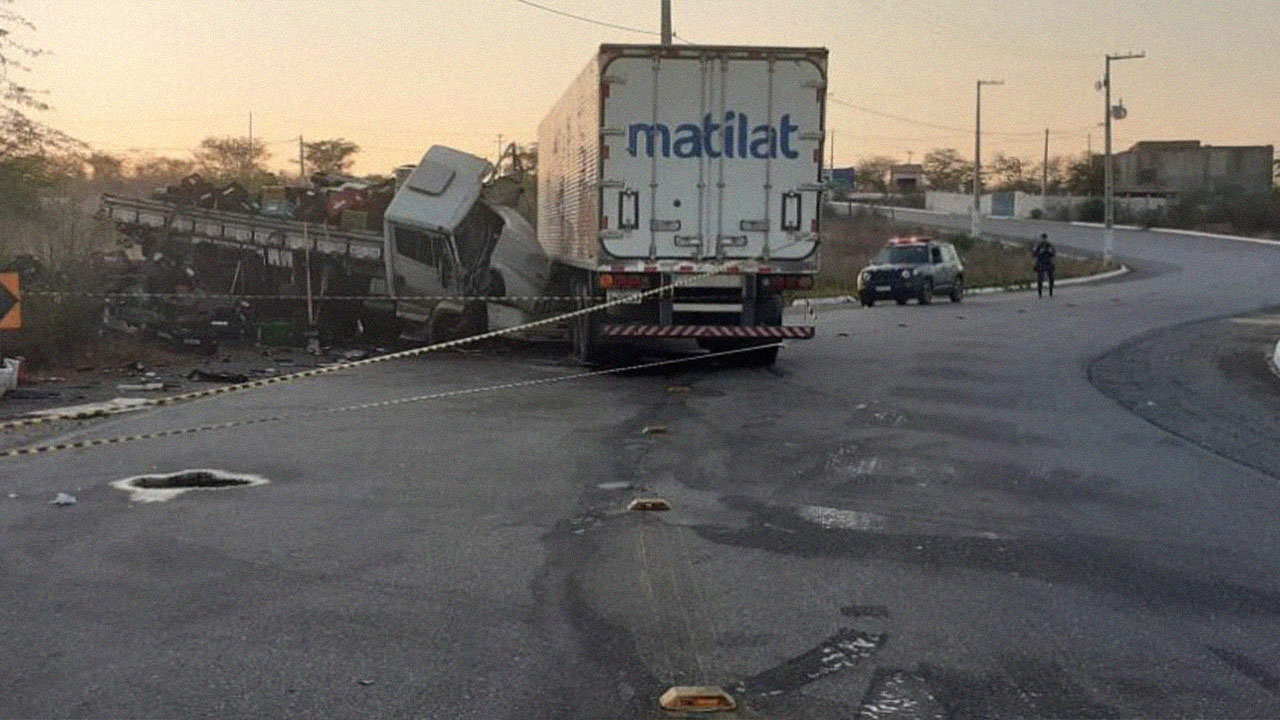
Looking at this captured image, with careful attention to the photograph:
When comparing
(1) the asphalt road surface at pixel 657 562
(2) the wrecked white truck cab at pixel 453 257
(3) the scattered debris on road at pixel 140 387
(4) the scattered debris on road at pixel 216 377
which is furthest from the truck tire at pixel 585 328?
(3) the scattered debris on road at pixel 140 387

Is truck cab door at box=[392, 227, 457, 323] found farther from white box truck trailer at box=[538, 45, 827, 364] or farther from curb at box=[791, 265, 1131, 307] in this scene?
curb at box=[791, 265, 1131, 307]

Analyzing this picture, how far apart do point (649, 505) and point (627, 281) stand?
27.4ft

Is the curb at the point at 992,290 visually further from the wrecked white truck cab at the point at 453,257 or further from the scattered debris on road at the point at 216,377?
the scattered debris on road at the point at 216,377

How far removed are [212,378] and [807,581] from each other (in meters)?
12.0

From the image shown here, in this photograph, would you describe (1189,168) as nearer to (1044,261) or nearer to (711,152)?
(1044,261)

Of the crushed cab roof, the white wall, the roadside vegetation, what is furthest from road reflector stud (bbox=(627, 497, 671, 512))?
the white wall

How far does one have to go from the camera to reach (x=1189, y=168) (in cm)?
13138

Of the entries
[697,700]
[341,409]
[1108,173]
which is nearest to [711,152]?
[341,409]

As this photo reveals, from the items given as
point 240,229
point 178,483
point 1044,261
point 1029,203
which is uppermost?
point 1029,203

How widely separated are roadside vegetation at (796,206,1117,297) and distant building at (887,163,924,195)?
6539 centimetres

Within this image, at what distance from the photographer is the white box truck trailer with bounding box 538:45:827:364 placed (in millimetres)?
16344

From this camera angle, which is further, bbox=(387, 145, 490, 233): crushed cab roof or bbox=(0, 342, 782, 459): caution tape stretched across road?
bbox=(387, 145, 490, 233): crushed cab roof

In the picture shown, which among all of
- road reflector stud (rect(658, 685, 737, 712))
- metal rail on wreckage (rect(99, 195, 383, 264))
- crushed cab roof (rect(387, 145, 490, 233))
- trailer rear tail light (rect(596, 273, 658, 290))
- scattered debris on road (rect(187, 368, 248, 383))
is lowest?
road reflector stud (rect(658, 685, 737, 712))

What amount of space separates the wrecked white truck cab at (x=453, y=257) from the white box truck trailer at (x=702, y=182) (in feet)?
13.4
